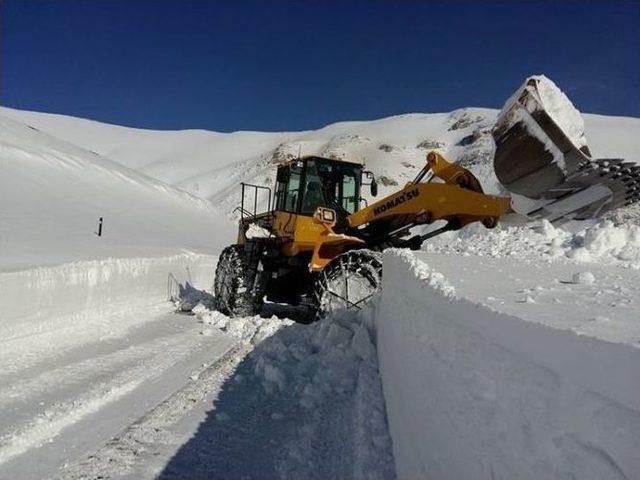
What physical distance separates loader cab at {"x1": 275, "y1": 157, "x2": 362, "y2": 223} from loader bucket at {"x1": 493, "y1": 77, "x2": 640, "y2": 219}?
119 inches

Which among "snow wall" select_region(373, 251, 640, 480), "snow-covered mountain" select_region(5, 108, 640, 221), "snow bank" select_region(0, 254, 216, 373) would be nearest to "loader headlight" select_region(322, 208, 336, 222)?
"snow bank" select_region(0, 254, 216, 373)

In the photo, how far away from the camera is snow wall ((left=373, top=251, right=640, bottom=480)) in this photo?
115 cm

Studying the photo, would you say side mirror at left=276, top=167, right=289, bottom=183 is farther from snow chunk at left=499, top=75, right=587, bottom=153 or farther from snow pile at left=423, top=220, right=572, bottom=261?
snow chunk at left=499, top=75, right=587, bottom=153

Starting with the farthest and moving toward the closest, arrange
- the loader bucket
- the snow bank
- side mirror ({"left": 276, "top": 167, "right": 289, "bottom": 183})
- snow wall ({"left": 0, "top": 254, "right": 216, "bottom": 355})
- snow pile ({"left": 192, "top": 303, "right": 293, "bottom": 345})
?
side mirror ({"left": 276, "top": 167, "right": 289, "bottom": 183}) → snow pile ({"left": 192, "top": 303, "right": 293, "bottom": 345}) → snow wall ({"left": 0, "top": 254, "right": 216, "bottom": 355}) → the snow bank → the loader bucket

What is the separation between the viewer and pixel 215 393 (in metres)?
4.91

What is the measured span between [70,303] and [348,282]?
12.0 ft

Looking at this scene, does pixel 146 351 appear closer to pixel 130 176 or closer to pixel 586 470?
pixel 586 470

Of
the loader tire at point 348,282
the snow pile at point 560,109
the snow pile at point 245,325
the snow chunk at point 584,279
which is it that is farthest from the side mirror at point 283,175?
the snow chunk at point 584,279

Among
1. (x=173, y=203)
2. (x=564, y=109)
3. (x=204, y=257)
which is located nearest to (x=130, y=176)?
(x=173, y=203)

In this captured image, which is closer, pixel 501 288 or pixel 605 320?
pixel 605 320

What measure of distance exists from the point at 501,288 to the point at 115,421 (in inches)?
113

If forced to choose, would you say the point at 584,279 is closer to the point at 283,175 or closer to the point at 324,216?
the point at 324,216

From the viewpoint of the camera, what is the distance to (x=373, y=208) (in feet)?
26.3

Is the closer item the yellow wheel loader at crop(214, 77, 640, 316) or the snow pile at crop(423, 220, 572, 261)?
the yellow wheel loader at crop(214, 77, 640, 316)
